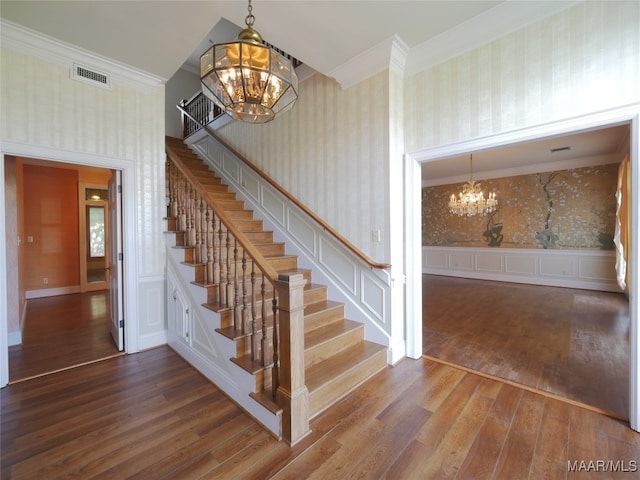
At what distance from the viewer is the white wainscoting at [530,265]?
19.4 feet

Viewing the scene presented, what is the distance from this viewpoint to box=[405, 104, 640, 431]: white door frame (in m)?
1.80

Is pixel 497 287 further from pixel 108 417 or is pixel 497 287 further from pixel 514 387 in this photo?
pixel 108 417

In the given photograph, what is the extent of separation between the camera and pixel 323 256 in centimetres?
339

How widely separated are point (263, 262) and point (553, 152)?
269 inches

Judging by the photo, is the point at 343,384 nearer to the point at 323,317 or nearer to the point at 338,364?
the point at 338,364

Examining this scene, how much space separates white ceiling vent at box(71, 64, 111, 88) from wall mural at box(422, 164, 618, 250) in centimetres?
802

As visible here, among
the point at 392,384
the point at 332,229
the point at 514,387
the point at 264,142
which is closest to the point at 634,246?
the point at 514,387

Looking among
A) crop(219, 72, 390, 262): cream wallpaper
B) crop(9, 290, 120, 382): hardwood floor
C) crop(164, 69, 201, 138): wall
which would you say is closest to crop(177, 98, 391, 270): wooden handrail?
crop(219, 72, 390, 262): cream wallpaper

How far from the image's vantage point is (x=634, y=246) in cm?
180

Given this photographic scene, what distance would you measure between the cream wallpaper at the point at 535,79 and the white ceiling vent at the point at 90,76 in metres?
3.27

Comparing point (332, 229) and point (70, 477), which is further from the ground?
point (332, 229)

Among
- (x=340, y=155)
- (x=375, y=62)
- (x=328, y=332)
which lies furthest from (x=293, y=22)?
(x=328, y=332)

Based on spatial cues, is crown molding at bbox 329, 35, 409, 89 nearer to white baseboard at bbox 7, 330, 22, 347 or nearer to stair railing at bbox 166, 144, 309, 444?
stair railing at bbox 166, 144, 309, 444

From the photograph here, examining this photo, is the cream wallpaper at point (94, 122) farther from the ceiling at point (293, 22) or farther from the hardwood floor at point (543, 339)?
the hardwood floor at point (543, 339)
